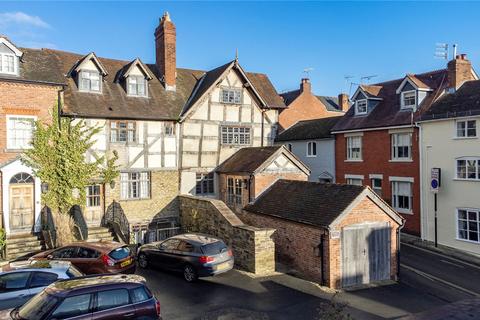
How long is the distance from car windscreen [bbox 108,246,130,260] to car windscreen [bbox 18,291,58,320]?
4983 mm

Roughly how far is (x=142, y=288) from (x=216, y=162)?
15824mm

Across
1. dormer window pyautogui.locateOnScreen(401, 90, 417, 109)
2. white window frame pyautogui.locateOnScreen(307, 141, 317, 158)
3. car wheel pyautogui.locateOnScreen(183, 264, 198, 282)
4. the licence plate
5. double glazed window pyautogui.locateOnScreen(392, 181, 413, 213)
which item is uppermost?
dormer window pyautogui.locateOnScreen(401, 90, 417, 109)

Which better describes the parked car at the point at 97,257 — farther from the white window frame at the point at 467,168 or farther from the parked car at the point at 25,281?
the white window frame at the point at 467,168

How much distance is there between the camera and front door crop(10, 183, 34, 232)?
1909cm

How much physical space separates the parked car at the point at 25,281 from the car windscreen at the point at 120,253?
2022 millimetres

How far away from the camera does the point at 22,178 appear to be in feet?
63.4

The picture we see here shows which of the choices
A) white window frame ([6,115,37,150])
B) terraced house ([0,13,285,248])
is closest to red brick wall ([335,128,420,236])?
terraced house ([0,13,285,248])

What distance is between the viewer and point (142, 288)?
9820mm

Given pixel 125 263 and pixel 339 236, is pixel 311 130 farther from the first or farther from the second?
pixel 125 263

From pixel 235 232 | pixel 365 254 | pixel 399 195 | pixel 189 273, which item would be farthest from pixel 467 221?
pixel 189 273

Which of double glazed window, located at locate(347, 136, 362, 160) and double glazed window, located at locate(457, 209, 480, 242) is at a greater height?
double glazed window, located at locate(347, 136, 362, 160)

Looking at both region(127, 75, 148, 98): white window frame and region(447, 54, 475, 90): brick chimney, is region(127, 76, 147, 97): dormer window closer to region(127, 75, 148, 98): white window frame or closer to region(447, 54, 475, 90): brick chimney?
region(127, 75, 148, 98): white window frame

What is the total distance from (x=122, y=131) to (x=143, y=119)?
53.4 inches

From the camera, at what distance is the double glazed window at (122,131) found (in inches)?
872
